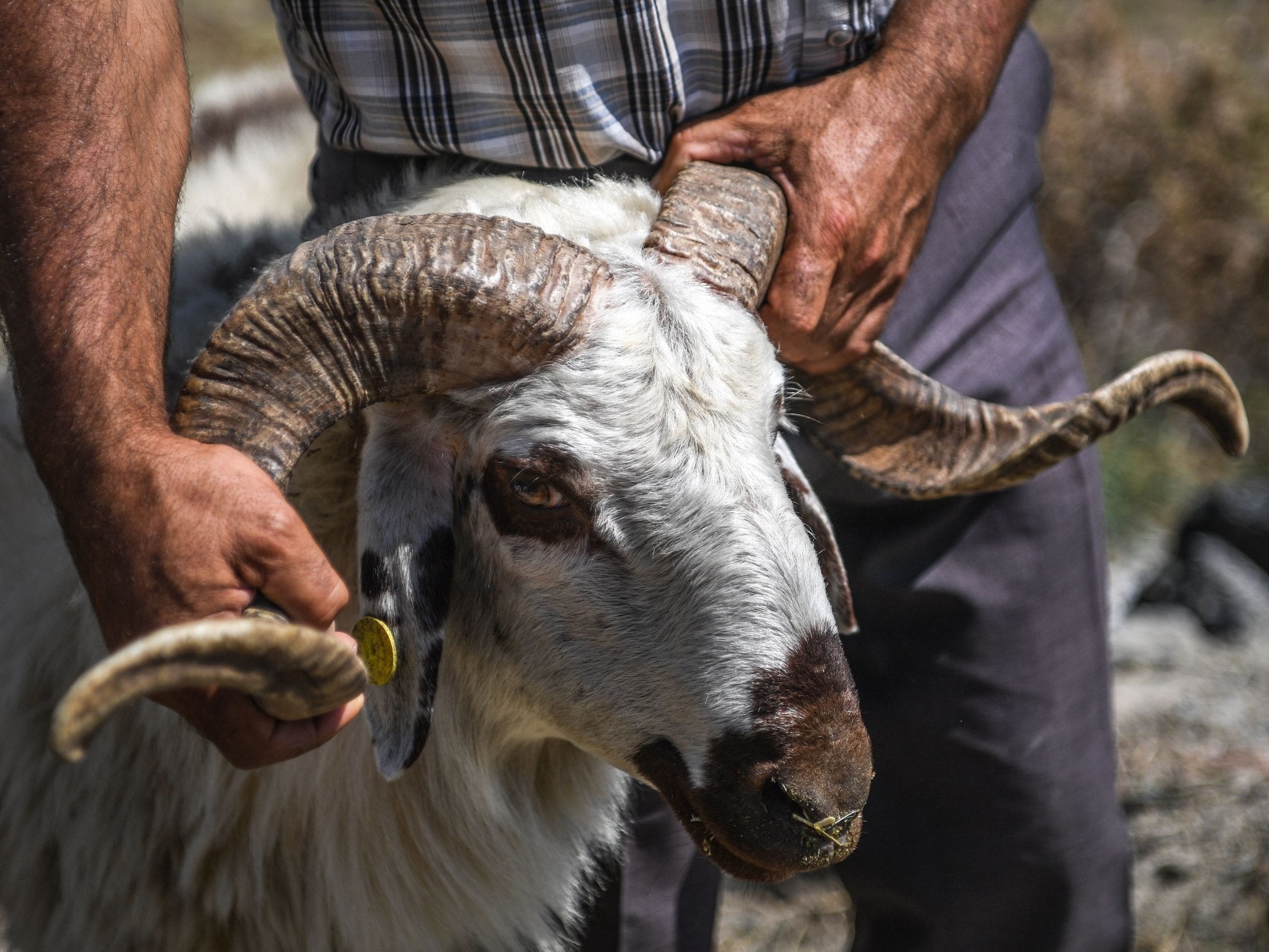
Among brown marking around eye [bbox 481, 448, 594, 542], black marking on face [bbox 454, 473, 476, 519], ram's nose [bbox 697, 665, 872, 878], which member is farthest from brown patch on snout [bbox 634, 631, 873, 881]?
black marking on face [bbox 454, 473, 476, 519]

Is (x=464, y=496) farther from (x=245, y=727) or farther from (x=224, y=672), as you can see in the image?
(x=224, y=672)

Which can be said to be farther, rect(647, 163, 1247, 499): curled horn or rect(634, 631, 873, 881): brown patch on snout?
rect(647, 163, 1247, 499): curled horn

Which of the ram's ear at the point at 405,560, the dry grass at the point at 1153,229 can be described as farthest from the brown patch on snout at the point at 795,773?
the dry grass at the point at 1153,229

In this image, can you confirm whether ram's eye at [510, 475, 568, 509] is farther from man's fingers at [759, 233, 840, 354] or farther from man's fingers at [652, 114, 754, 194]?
man's fingers at [652, 114, 754, 194]

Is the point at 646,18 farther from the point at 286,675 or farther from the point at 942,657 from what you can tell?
the point at 942,657

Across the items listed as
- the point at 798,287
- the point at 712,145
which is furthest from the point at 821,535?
the point at 712,145

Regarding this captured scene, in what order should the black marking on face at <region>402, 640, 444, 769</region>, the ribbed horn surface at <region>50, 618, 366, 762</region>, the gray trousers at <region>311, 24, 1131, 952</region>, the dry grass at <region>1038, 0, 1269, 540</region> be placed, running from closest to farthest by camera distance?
the ribbed horn surface at <region>50, 618, 366, 762</region>, the black marking on face at <region>402, 640, 444, 769</region>, the gray trousers at <region>311, 24, 1131, 952</region>, the dry grass at <region>1038, 0, 1269, 540</region>

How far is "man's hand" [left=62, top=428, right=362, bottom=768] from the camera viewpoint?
1.70 metres

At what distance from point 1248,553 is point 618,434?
5142 mm

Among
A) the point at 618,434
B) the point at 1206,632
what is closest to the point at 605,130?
the point at 618,434

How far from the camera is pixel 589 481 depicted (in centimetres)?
216

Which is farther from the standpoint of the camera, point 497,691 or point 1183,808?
point 1183,808

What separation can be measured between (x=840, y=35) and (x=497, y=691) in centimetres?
153

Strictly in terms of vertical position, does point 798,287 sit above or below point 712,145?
below
